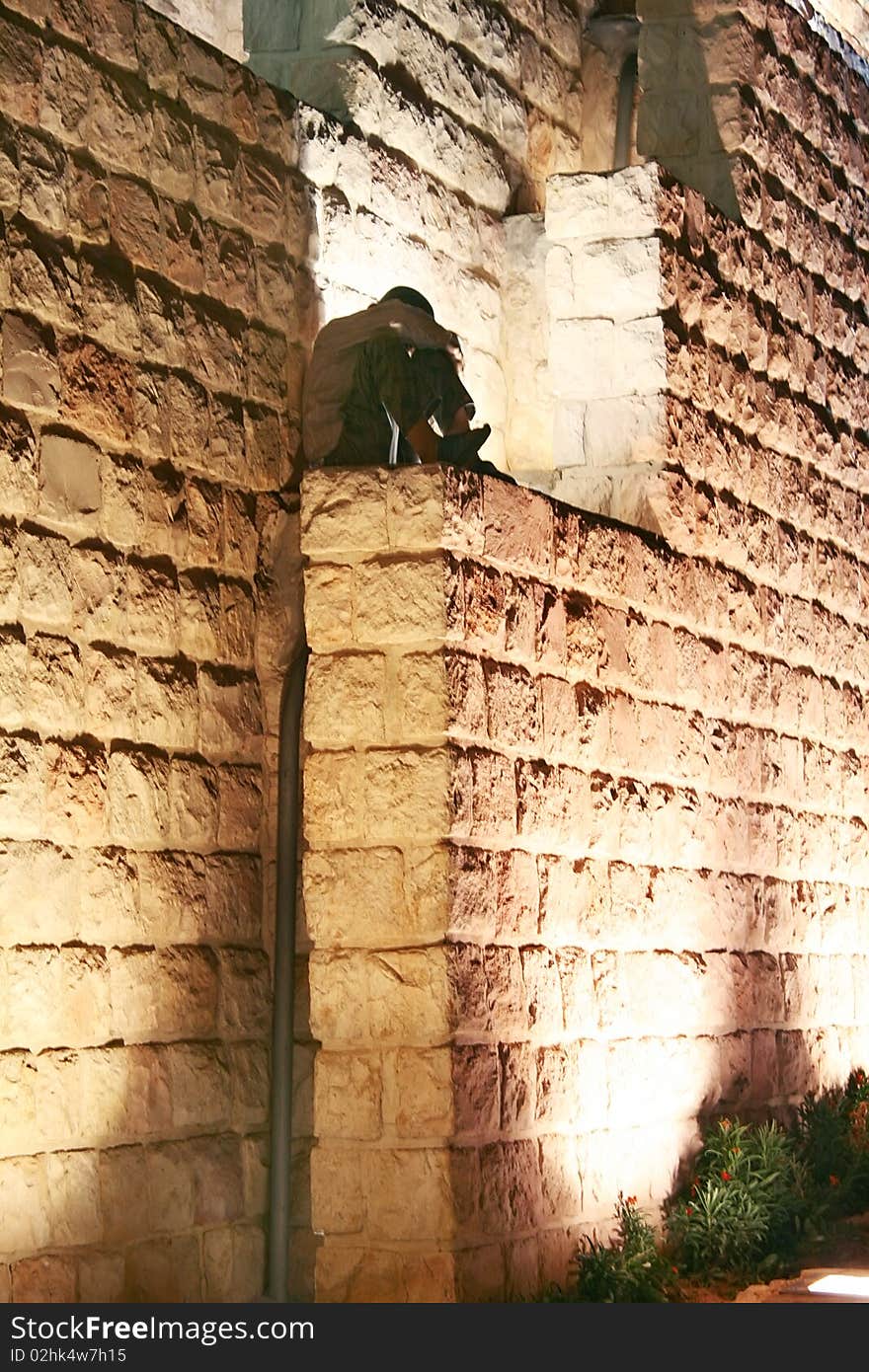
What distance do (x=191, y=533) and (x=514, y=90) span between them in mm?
3413

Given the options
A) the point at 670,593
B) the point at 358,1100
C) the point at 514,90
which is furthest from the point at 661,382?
the point at 358,1100

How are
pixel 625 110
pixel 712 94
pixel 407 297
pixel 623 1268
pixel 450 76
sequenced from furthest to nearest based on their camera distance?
pixel 625 110 < pixel 712 94 < pixel 450 76 < pixel 407 297 < pixel 623 1268

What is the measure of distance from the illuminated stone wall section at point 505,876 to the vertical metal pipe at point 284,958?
0.87 feet

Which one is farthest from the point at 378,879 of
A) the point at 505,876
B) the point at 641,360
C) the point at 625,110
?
the point at 625,110

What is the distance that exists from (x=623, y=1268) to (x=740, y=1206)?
2.90 ft

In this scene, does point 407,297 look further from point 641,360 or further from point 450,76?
point 450,76

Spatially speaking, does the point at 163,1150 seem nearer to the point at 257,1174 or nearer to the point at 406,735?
the point at 257,1174

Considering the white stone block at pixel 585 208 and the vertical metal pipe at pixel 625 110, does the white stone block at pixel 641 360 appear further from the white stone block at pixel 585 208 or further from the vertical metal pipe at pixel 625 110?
the vertical metal pipe at pixel 625 110

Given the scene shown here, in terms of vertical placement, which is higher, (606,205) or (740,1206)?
(606,205)

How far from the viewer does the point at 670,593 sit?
25.9ft

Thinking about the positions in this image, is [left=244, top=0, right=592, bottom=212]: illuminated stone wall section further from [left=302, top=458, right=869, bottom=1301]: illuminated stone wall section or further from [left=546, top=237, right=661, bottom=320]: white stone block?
[left=302, top=458, right=869, bottom=1301]: illuminated stone wall section

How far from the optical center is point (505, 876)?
6.61 metres

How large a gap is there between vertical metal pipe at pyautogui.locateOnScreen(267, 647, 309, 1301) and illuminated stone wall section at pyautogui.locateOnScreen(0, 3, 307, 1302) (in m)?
0.05

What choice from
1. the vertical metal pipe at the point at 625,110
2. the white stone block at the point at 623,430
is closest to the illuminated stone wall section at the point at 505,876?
the white stone block at the point at 623,430
